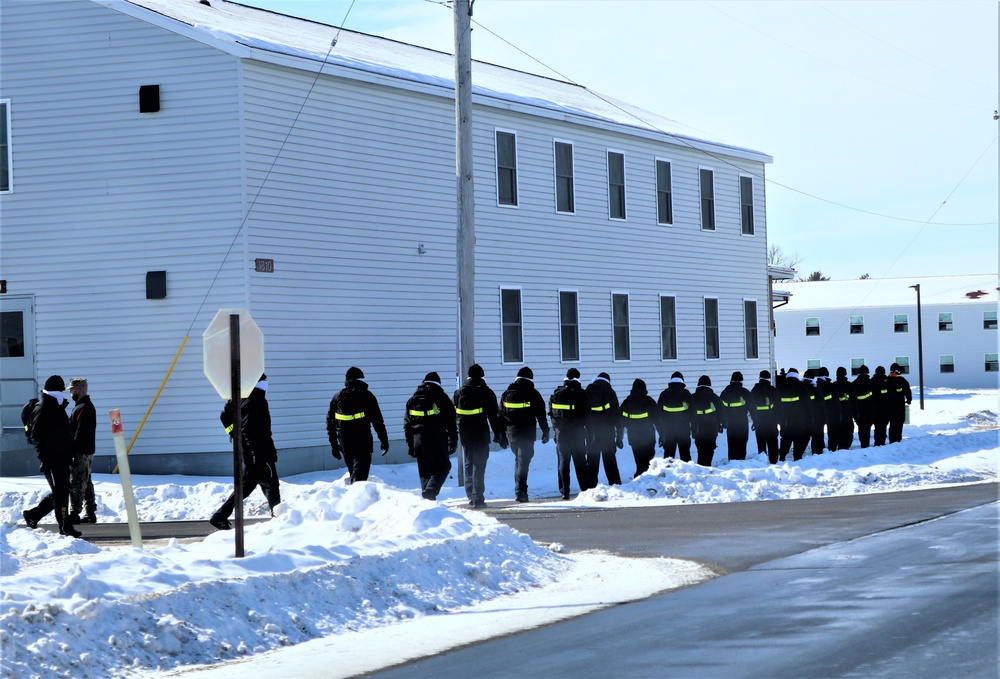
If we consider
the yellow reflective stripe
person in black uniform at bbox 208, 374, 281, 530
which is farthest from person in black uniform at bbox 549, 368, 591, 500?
person in black uniform at bbox 208, 374, 281, 530

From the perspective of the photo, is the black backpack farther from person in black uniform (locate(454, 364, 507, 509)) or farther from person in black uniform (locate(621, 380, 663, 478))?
person in black uniform (locate(621, 380, 663, 478))

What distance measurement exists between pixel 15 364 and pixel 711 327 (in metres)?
18.3

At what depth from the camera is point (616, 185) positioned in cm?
3142

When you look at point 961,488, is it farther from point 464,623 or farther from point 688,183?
point 688,183

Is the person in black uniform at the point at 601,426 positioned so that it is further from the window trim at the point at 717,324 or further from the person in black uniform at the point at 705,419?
the window trim at the point at 717,324

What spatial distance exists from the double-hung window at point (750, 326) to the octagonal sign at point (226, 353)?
26.2m

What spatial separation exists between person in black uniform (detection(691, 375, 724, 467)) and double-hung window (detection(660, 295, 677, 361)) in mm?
8453

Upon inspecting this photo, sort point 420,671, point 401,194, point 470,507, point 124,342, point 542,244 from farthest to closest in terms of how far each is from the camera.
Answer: point 542,244 < point 401,194 < point 124,342 < point 470,507 < point 420,671

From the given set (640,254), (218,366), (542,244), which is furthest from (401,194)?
(218,366)

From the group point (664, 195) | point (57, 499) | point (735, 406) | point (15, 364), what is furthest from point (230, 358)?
point (664, 195)

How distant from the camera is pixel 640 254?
32.1 m

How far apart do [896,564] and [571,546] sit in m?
3.98

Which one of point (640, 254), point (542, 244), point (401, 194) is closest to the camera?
point (401, 194)

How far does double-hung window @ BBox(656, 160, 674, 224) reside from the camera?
3290 centimetres
